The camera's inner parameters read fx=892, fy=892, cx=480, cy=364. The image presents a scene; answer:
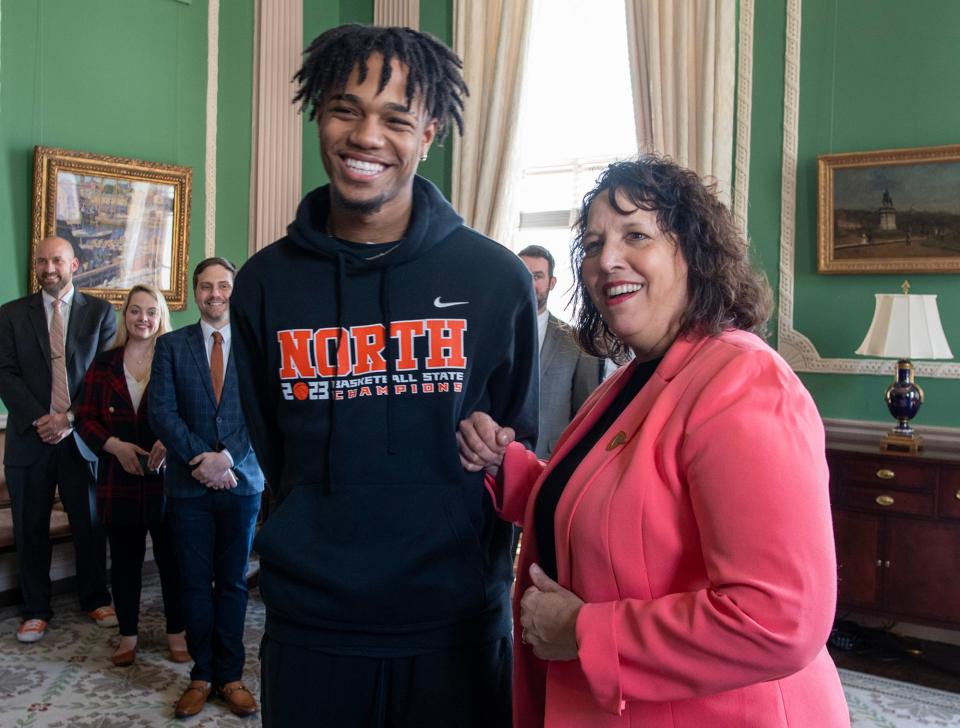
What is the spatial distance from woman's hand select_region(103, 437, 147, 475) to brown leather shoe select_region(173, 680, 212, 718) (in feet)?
3.10

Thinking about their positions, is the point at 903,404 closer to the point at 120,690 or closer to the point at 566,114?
the point at 566,114

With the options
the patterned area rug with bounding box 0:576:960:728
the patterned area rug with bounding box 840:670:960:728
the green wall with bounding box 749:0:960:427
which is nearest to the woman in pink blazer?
the patterned area rug with bounding box 0:576:960:728

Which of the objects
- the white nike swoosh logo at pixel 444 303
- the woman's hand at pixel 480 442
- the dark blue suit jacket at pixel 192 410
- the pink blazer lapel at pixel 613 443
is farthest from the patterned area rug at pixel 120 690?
the pink blazer lapel at pixel 613 443

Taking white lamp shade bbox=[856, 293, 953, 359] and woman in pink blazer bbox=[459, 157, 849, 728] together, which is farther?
white lamp shade bbox=[856, 293, 953, 359]

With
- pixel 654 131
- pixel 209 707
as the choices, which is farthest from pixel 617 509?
pixel 654 131

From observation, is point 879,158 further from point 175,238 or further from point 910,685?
point 175,238

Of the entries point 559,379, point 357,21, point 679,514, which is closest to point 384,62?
point 679,514

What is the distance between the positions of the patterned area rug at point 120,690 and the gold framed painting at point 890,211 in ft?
6.77

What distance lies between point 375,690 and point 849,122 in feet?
14.1

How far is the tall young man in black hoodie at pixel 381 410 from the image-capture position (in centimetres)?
150

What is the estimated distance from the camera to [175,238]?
5.74 metres

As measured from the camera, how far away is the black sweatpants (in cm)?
150

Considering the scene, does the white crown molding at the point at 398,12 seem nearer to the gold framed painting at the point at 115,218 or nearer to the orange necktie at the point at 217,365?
the gold framed painting at the point at 115,218

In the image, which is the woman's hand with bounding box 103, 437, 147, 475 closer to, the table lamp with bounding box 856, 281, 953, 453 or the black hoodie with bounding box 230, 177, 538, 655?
the black hoodie with bounding box 230, 177, 538, 655
